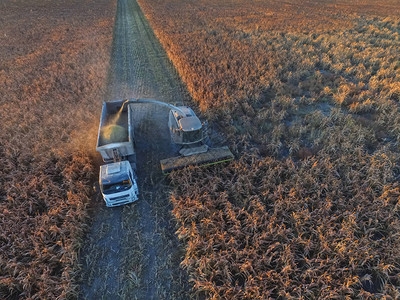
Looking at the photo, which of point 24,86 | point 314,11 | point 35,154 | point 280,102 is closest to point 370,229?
point 280,102

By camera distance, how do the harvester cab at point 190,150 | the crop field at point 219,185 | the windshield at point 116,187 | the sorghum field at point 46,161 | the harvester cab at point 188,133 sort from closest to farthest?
1. the crop field at point 219,185
2. the sorghum field at point 46,161
3. the windshield at point 116,187
4. the harvester cab at point 190,150
5. the harvester cab at point 188,133

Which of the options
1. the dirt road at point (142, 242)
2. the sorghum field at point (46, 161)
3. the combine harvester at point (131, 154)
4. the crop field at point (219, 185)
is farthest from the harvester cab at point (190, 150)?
the sorghum field at point (46, 161)

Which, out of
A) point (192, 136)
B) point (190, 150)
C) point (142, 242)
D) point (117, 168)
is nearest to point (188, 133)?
point (192, 136)

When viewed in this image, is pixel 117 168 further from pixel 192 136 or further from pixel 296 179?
pixel 296 179

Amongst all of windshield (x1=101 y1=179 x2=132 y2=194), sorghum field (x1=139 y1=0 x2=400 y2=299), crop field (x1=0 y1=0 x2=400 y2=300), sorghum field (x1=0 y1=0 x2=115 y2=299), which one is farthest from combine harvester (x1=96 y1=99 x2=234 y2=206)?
sorghum field (x1=0 y1=0 x2=115 y2=299)

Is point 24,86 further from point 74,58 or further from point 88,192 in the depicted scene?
point 88,192

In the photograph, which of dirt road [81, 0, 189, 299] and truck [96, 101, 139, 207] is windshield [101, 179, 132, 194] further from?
dirt road [81, 0, 189, 299]

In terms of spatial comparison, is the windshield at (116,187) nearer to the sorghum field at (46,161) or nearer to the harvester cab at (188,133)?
the sorghum field at (46,161)
